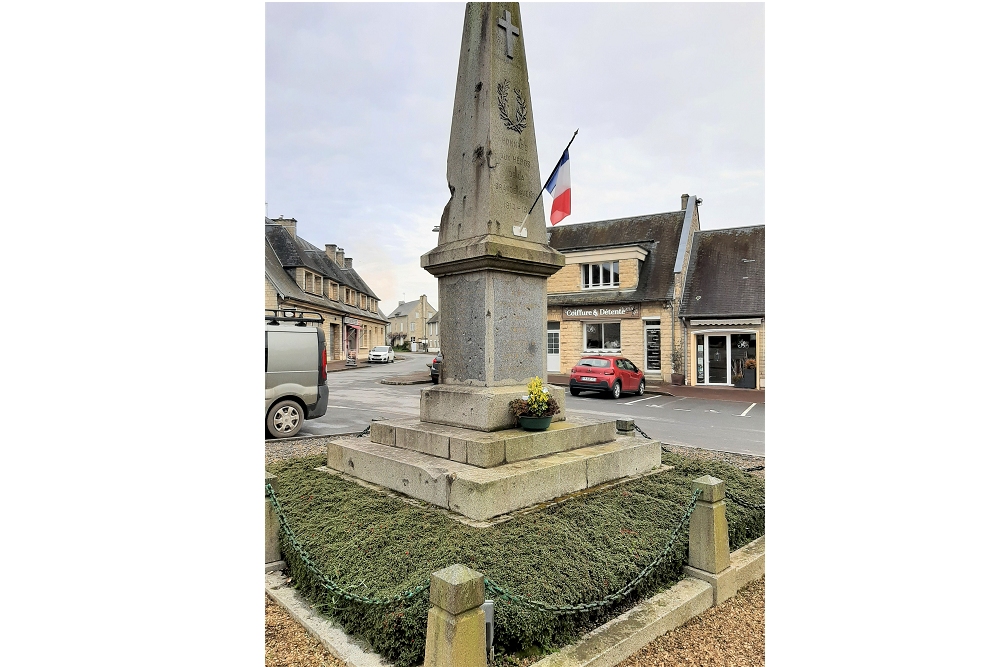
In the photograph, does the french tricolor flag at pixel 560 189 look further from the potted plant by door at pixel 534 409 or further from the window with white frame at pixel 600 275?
the window with white frame at pixel 600 275

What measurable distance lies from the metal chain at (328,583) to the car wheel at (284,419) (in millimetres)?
5870

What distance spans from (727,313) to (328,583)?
787 inches

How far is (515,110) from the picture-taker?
5617 mm

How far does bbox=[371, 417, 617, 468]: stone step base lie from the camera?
4641 mm

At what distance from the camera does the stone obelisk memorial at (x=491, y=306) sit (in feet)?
16.5

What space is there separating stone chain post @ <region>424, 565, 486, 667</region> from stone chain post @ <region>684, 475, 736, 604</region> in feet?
6.59

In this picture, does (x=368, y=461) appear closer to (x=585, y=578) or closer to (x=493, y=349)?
(x=493, y=349)

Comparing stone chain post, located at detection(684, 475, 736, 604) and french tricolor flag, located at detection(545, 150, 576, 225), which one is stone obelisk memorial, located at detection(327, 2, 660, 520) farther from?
stone chain post, located at detection(684, 475, 736, 604)

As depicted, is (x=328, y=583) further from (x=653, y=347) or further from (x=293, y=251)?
(x=293, y=251)

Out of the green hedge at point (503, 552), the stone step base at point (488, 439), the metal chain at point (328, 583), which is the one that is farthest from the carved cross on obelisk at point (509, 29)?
the metal chain at point (328, 583)

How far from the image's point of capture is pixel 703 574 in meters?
3.76

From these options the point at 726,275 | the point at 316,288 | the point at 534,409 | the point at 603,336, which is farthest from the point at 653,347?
the point at 316,288

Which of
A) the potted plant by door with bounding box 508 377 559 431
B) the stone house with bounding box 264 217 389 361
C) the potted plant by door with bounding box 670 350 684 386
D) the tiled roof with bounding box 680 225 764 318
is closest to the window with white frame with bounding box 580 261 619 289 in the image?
the tiled roof with bounding box 680 225 764 318

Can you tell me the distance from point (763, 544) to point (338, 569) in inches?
129
